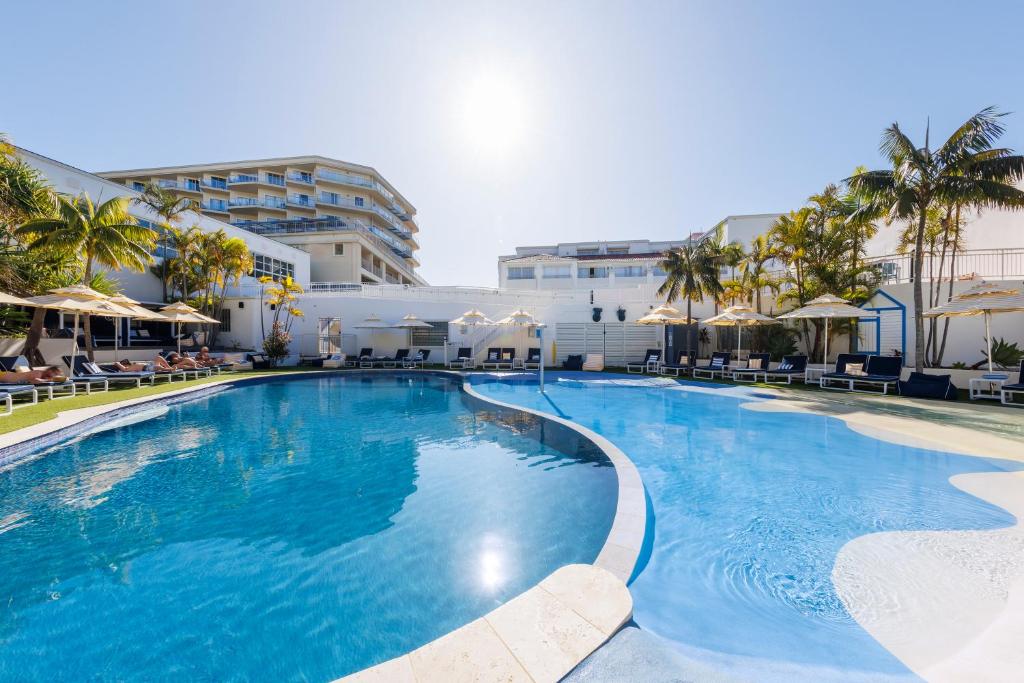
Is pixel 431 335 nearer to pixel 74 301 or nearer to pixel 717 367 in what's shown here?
pixel 74 301

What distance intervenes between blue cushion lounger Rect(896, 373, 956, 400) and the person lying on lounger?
71.9 feet

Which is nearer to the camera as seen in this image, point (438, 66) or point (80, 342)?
point (438, 66)

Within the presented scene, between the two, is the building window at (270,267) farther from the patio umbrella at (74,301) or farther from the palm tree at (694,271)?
the palm tree at (694,271)

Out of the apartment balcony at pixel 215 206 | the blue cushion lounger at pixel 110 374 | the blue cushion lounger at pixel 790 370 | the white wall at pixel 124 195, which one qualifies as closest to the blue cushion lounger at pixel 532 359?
the blue cushion lounger at pixel 790 370

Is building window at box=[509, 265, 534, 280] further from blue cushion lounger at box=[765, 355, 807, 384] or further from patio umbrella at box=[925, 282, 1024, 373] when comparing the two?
patio umbrella at box=[925, 282, 1024, 373]

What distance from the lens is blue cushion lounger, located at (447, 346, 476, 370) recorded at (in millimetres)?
19380

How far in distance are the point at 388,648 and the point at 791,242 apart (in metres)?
17.8

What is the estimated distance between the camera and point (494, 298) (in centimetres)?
2172

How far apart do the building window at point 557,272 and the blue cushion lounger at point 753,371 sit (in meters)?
22.3

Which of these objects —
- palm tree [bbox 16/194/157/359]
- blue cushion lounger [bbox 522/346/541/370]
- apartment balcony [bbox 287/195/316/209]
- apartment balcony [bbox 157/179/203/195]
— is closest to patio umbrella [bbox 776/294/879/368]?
blue cushion lounger [bbox 522/346/541/370]

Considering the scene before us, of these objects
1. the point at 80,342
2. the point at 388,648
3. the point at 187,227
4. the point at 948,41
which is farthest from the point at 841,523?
the point at 187,227

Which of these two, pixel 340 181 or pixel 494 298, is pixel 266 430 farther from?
pixel 340 181

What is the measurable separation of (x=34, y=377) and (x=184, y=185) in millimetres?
40595

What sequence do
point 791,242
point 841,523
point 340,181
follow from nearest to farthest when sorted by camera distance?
point 841,523, point 791,242, point 340,181
